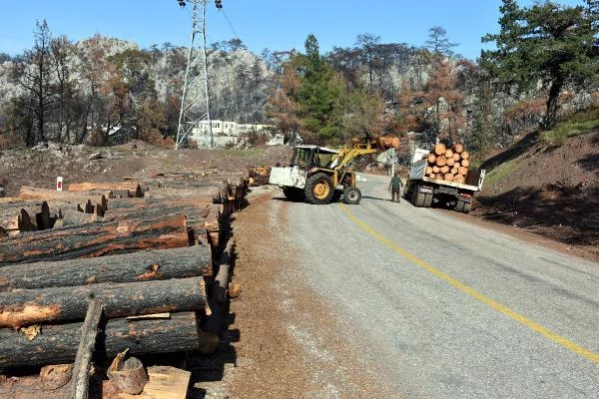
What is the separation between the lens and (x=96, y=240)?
239 inches

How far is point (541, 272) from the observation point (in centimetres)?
1007

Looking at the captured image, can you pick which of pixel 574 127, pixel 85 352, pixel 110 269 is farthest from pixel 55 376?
pixel 574 127

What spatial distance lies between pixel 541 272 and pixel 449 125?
60.1 m

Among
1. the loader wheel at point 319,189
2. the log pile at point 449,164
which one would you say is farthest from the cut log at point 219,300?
the log pile at point 449,164

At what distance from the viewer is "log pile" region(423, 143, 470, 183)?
22405mm

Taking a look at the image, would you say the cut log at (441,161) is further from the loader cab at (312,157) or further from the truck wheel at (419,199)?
the loader cab at (312,157)

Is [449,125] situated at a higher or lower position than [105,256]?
higher

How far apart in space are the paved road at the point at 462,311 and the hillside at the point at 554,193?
3646mm

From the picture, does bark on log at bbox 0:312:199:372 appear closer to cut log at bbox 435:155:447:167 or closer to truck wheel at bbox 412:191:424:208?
truck wheel at bbox 412:191:424:208

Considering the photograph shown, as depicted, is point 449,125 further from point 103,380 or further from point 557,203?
point 103,380

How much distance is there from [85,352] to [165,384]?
2.37 feet

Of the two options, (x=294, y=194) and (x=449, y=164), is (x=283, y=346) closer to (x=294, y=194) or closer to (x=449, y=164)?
(x=294, y=194)

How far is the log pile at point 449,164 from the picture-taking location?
22405 millimetres

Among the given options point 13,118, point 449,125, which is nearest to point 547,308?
point 13,118
